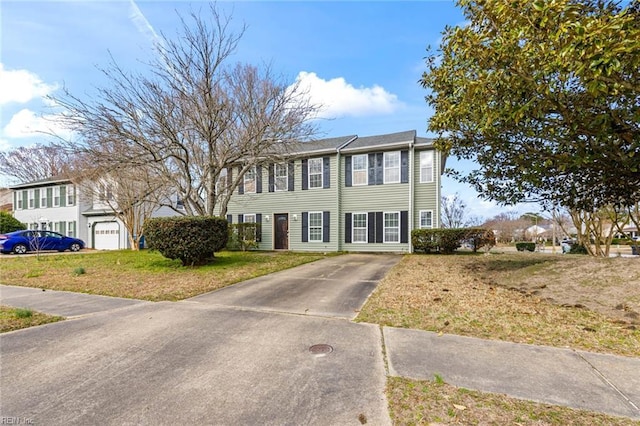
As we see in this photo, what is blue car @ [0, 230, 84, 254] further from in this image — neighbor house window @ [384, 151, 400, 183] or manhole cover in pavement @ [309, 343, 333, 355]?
manhole cover in pavement @ [309, 343, 333, 355]

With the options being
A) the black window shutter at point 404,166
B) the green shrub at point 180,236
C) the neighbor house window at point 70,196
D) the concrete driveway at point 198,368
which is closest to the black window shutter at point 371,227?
the black window shutter at point 404,166

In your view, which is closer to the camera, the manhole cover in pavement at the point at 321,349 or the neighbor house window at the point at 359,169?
the manhole cover in pavement at the point at 321,349

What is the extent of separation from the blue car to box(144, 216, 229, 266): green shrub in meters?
11.3

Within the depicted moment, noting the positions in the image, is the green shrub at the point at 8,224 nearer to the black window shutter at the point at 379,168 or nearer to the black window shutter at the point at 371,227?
the black window shutter at the point at 371,227

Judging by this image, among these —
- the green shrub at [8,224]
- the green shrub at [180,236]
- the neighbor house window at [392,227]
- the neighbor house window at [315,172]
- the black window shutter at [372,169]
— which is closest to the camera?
the green shrub at [180,236]

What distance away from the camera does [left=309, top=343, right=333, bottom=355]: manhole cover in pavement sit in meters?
3.43

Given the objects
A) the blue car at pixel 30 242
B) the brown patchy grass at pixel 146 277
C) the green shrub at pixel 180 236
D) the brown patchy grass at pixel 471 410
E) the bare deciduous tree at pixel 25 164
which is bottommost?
the brown patchy grass at pixel 146 277

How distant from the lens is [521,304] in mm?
5305

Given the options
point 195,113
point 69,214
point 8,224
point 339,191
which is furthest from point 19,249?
point 339,191

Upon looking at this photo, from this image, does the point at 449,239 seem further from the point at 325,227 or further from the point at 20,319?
the point at 20,319

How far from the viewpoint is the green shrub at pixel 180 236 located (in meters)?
8.87

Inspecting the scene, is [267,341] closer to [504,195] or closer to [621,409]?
[621,409]

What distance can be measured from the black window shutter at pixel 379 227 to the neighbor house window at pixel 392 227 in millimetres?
146

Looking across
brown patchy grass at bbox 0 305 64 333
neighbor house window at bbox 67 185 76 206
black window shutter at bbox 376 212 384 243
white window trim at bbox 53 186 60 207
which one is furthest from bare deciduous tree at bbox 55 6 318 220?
white window trim at bbox 53 186 60 207
